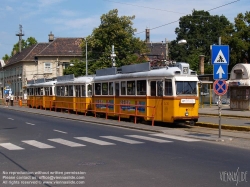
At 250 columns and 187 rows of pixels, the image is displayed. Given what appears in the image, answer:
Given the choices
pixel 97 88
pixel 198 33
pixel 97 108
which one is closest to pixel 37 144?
pixel 97 108

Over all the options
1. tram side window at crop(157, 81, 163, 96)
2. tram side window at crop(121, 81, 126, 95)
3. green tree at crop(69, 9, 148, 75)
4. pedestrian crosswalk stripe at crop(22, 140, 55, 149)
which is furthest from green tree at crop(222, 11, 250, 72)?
pedestrian crosswalk stripe at crop(22, 140, 55, 149)

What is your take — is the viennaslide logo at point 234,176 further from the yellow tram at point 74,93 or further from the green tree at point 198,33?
the green tree at point 198,33

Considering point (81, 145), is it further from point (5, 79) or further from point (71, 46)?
point (5, 79)

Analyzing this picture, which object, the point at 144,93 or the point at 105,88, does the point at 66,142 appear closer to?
the point at 144,93

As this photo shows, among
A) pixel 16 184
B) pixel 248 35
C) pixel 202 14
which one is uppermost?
pixel 202 14

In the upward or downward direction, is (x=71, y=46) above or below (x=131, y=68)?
above

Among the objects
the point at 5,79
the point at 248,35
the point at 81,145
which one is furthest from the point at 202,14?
the point at 81,145

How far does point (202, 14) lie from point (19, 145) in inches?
2716

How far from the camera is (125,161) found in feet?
38.7

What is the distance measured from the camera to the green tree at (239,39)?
164 ft

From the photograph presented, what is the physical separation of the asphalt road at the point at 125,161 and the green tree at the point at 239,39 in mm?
35025

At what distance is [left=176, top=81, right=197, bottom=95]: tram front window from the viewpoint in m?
22.2

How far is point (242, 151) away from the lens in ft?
44.7

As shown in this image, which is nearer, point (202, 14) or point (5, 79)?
point (202, 14)
